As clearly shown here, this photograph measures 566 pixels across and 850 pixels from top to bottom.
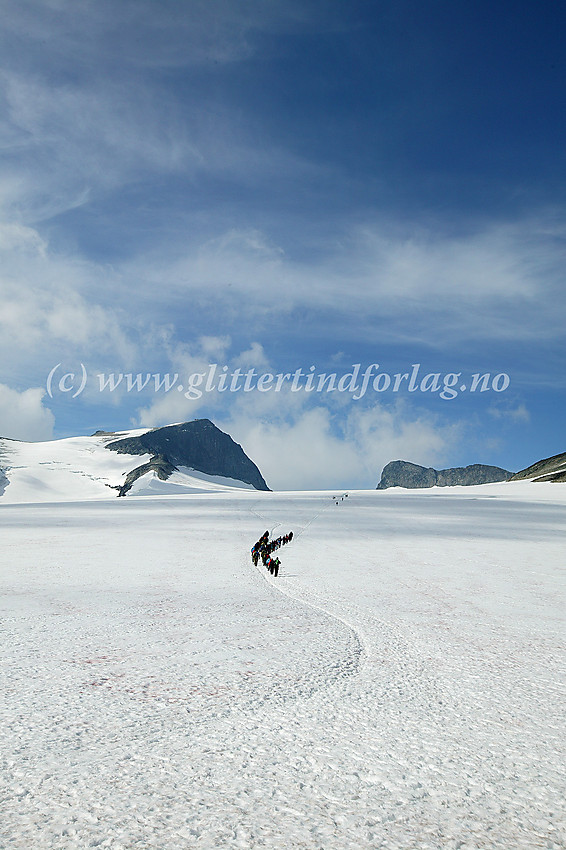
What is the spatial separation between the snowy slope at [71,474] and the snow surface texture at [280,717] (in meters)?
119

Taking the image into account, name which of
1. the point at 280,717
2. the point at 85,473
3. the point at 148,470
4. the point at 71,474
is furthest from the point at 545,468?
the point at 280,717

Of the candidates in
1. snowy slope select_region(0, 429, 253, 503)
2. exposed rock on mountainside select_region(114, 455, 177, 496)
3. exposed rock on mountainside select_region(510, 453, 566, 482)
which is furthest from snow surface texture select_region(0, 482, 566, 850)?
exposed rock on mountainside select_region(510, 453, 566, 482)

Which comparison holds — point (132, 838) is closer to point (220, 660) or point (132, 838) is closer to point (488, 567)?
point (220, 660)

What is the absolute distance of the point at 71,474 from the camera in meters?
155

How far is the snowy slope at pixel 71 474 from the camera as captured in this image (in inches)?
5295

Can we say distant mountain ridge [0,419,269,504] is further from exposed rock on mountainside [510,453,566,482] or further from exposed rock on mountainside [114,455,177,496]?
exposed rock on mountainside [510,453,566,482]

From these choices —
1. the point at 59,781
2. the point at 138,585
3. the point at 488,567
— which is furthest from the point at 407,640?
the point at 488,567

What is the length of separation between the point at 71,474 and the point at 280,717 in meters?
162

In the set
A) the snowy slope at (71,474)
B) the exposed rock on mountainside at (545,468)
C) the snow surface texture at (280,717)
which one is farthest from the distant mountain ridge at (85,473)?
the snow surface texture at (280,717)

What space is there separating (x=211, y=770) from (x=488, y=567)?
1266cm

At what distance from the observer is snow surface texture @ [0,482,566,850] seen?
3381 mm

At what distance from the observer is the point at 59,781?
3752 mm

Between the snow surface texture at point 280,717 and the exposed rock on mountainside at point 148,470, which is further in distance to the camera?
the exposed rock on mountainside at point 148,470

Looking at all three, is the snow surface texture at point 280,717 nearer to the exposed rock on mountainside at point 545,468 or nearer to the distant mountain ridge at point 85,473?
the distant mountain ridge at point 85,473
